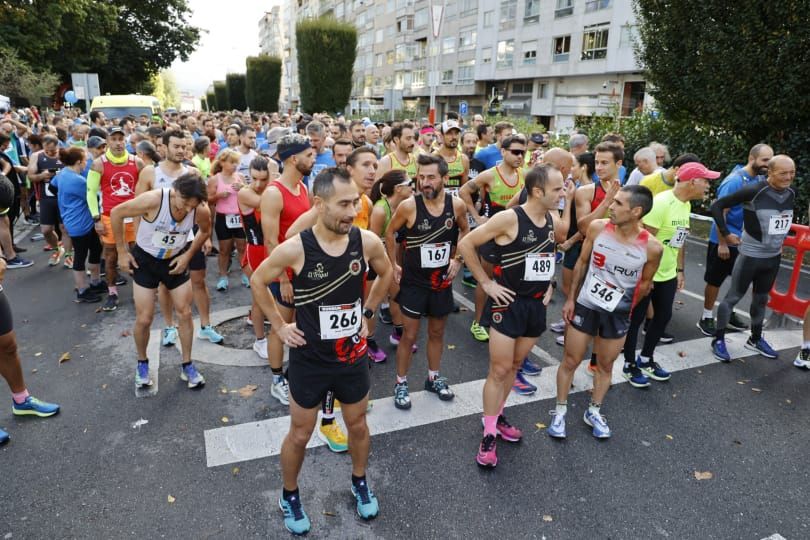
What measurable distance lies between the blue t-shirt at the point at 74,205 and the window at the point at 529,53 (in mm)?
38063

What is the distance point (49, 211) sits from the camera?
8.32 meters

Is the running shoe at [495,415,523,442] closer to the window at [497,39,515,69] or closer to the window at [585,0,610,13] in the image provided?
the window at [585,0,610,13]

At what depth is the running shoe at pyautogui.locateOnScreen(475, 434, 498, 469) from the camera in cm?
359

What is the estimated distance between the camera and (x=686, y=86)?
11414 millimetres

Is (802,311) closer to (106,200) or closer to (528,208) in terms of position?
(528,208)

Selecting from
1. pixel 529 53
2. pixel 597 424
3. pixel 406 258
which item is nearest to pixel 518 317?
pixel 406 258

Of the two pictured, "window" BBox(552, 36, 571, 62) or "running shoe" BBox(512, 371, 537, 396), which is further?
"window" BBox(552, 36, 571, 62)

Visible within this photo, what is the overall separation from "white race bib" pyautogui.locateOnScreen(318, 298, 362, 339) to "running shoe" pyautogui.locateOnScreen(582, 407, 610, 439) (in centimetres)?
228

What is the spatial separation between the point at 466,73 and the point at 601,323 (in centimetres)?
4696

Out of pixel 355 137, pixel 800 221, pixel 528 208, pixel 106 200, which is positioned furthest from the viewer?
pixel 800 221

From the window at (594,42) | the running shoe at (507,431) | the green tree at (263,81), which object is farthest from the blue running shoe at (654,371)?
the green tree at (263,81)

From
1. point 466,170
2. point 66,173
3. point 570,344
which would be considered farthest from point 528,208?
point 66,173

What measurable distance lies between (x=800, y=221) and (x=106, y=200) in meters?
12.4

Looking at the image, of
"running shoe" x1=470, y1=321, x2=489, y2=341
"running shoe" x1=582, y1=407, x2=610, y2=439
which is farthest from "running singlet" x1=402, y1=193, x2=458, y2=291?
"running shoe" x1=470, y1=321, x2=489, y2=341
